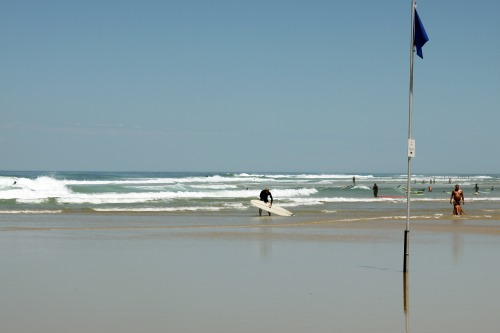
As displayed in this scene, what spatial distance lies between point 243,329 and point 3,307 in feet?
11.2

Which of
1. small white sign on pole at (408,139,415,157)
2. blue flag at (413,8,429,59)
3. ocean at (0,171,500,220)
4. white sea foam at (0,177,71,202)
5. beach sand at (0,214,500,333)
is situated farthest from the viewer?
white sea foam at (0,177,71,202)

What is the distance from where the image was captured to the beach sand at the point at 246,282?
9.19 metres

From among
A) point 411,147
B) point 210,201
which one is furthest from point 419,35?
point 210,201

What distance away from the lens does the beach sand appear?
919cm

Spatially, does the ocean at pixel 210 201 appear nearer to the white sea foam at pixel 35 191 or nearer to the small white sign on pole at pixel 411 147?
the white sea foam at pixel 35 191

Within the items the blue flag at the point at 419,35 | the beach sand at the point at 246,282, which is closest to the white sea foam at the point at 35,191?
the beach sand at the point at 246,282

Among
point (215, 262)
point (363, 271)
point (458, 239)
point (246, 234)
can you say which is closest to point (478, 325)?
point (363, 271)

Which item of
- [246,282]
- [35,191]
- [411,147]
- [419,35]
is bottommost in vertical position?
[35,191]

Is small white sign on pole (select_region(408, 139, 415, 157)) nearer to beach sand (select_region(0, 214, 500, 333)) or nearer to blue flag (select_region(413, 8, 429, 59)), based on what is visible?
blue flag (select_region(413, 8, 429, 59))

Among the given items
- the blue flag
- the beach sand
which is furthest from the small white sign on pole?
the beach sand

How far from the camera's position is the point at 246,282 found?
12.0m

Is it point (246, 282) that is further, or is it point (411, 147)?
point (411, 147)

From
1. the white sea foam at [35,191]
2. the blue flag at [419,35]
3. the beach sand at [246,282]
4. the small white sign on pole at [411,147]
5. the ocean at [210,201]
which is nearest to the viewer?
the beach sand at [246,282]

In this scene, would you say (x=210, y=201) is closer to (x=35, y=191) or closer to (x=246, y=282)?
(x=35, y=191)
